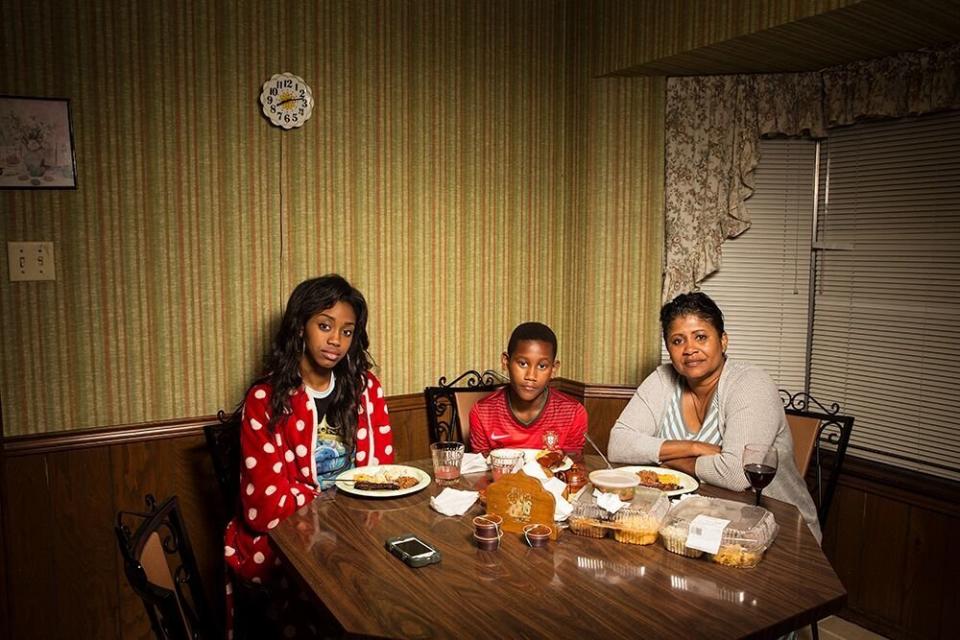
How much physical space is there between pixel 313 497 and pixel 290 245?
1.17 meters

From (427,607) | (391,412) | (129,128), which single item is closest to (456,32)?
(129,128)

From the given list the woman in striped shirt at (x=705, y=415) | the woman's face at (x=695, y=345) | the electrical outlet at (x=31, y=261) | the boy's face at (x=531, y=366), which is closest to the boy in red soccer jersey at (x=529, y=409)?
the boy's face at (x=531, y=366)

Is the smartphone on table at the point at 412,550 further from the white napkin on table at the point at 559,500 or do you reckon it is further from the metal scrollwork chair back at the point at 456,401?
the metal scrollwork chair back at the point at 456,401

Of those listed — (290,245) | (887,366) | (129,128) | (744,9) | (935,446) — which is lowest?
(935,446)

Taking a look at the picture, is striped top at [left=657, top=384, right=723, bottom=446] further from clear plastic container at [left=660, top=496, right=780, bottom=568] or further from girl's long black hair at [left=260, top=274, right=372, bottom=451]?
girl's long black hair at [left=260, top=274, right=372, bottom=451]

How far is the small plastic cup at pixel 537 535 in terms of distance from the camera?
1.69 metres

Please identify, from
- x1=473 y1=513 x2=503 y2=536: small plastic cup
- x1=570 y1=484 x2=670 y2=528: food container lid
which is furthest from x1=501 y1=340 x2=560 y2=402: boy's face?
x1=473 y1=513 x2=503 y2=536: small plastic cup

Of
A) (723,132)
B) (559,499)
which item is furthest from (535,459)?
(723,132)

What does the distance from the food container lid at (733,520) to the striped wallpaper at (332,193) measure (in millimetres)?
1762

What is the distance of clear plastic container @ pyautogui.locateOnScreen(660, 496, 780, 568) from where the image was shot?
1569mm

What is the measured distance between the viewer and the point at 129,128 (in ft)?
8.50

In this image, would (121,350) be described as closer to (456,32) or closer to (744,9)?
(456,32)

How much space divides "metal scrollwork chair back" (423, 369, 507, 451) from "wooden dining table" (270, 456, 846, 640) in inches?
47.6

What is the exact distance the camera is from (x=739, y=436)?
7.36 ft
